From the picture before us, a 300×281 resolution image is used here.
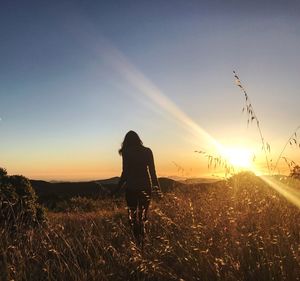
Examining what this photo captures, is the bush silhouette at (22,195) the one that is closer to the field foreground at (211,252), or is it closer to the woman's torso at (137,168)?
the woman's torso at (137,168)

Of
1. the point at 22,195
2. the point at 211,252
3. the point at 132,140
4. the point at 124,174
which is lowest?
the point at 211,252

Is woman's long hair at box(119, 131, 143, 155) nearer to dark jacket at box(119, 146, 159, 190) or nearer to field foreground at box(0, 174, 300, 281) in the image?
dark jacket at box(119, 146, 159, 190)

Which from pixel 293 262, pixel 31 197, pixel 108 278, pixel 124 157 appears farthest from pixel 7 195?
pixel 293 262

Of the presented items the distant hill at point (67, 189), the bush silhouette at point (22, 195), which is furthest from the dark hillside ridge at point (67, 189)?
the bush silhouette at point (22, 195)

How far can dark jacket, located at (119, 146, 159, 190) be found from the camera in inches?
304

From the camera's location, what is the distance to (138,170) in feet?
25.3

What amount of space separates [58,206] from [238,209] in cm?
1276

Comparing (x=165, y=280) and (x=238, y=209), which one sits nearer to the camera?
(x=165, y=280)

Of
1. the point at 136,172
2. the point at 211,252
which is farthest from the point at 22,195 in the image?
the point at 211,252

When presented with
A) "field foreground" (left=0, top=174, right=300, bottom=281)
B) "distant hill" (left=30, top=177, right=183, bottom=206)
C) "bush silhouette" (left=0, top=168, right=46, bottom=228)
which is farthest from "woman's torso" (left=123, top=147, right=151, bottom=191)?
"distant hill" (left=30, top=177, right=183, bottom=206)

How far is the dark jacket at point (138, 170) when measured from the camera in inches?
304

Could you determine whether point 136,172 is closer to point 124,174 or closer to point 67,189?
point 124,174

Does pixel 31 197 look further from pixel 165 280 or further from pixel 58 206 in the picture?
pixel 58 206

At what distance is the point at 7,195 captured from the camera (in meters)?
8.32
